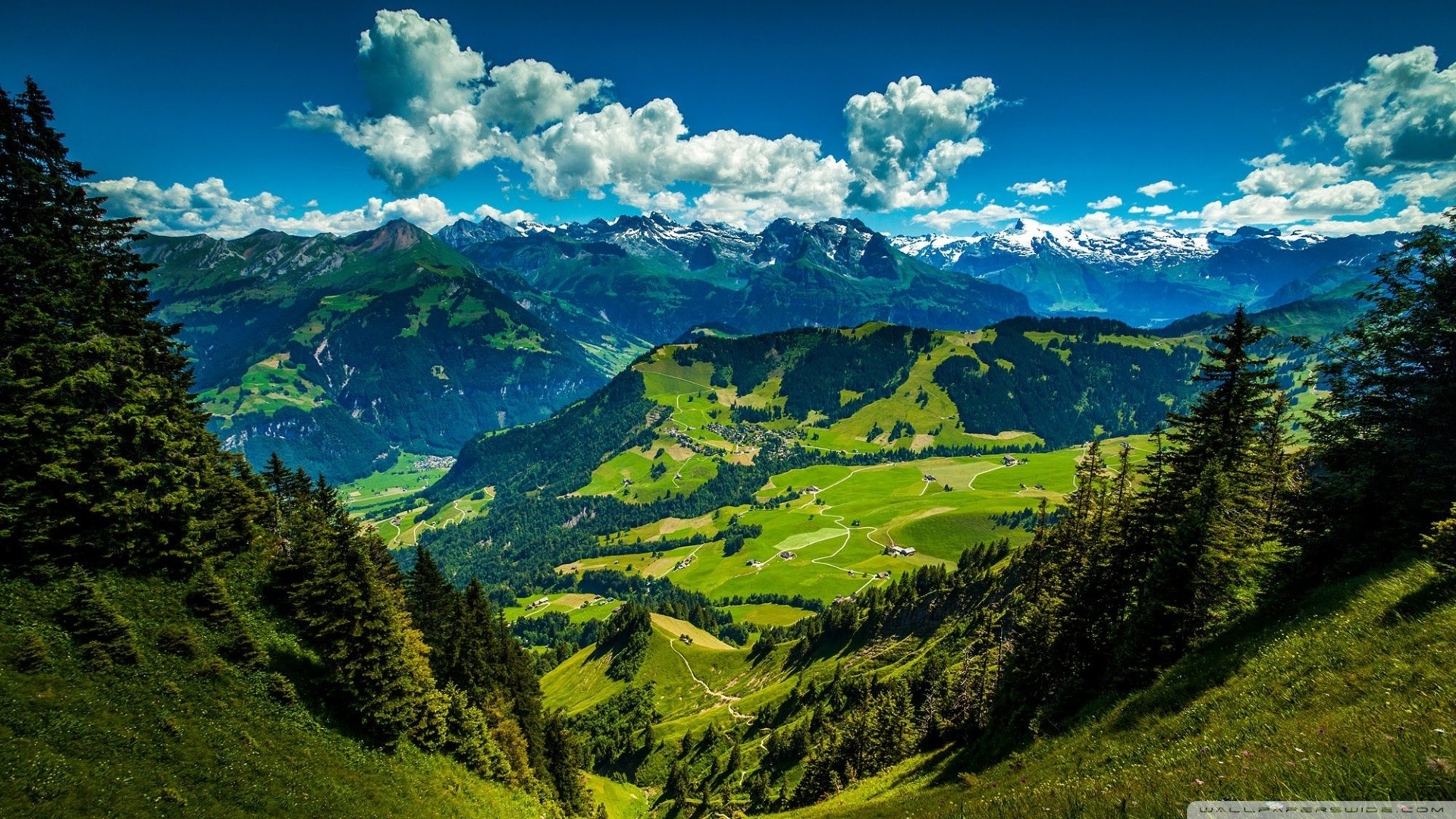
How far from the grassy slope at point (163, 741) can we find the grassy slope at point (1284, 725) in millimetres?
35038

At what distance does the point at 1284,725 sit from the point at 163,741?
48433 mm

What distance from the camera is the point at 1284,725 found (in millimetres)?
15539

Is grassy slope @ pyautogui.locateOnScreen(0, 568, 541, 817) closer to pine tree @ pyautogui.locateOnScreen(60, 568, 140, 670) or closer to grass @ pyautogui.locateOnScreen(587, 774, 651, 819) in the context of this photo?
pine tree @ pyautogui.locateOnScreen(60, 568, 140, 670)

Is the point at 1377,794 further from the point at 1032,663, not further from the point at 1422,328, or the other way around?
the point at 1032,663

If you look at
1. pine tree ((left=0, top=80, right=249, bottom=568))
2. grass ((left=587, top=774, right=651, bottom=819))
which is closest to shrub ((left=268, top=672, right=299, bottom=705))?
pine tree ((left=0, top=80, right=249, bottom=568))

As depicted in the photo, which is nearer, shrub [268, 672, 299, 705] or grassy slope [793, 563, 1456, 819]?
grassy slope [793, 563, 1456, 819]

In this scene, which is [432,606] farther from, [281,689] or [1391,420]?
[1391,420]

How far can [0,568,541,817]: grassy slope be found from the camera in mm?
27219

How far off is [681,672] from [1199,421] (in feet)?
584

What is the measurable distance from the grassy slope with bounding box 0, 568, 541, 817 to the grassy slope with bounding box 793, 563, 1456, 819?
35038 mm

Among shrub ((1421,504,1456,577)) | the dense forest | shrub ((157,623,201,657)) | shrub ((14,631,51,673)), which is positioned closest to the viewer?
shrub ((1421,504,1456,577))

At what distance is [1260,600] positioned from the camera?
26.3 metres

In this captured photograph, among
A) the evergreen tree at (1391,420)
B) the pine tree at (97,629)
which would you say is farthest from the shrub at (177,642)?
the evergreen tree at (1391,420)

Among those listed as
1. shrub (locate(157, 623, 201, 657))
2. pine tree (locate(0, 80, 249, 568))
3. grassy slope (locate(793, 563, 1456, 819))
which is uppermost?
pine tree (locate(0, 80, 249, 568))
